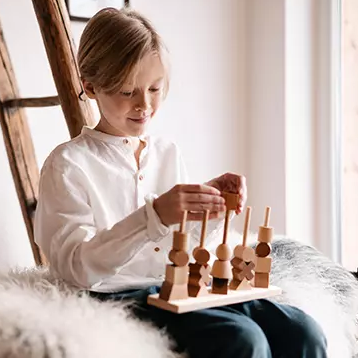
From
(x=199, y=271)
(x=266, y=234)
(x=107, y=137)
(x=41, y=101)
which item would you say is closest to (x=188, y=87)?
(x=41, y=101)

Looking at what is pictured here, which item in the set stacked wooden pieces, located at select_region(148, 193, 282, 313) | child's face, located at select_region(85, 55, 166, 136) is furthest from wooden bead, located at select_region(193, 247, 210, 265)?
child's face, located at select_region(85, 55, 166, 136)

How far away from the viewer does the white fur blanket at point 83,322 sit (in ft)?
2.94

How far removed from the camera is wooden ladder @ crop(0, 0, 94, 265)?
1426 mm

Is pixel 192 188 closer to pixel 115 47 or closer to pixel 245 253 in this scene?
pixel 245 253

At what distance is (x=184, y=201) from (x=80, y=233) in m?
0.19

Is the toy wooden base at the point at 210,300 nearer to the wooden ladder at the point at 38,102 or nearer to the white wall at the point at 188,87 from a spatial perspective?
the wooden ladder at the point at 38,102

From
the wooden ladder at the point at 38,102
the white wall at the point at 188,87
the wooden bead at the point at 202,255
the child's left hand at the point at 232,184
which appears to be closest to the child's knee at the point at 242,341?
the wooden bead at the point at 202,255

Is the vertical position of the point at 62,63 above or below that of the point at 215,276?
above

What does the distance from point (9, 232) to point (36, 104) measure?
0.34 m

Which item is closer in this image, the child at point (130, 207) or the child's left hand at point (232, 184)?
the child at point (130, 207)

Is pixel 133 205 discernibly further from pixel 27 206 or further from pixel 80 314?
pixel 27 206

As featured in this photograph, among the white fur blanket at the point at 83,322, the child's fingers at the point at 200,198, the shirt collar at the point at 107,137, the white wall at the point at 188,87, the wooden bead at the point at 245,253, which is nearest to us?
the white fur blanket at the point at 83,322

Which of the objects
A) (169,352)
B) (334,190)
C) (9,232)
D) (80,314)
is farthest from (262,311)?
(334,190)

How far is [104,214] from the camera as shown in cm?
116
